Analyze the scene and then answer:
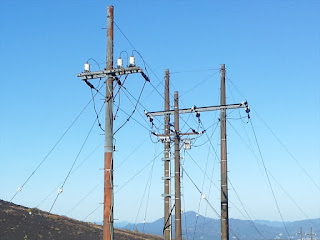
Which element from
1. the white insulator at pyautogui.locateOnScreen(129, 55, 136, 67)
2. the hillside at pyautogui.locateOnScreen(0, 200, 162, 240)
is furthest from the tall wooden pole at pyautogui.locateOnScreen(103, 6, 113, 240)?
the hillside at pyautogui.locateOnScreen(0, 200, 162, 240)

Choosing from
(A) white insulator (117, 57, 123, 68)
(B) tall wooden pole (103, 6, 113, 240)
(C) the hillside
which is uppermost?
(A) white insulator (117, 57, 123, 68)

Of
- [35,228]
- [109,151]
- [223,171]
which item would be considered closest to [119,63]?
[109,151]

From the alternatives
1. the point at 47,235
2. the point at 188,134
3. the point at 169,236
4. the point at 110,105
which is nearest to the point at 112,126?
the point at 110,105

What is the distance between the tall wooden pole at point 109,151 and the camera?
19859 mm

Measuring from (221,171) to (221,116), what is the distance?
4.19 meters

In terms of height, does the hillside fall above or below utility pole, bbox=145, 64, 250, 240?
below

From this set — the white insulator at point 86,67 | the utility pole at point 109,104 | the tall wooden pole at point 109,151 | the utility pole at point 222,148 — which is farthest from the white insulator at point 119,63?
the utility pole at point 222,148

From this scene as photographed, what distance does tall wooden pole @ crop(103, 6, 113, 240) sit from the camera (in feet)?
65.2

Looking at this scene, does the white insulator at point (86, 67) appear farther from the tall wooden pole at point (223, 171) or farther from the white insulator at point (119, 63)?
the tall wooden pole at point (223, 171)

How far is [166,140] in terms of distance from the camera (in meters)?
33.3

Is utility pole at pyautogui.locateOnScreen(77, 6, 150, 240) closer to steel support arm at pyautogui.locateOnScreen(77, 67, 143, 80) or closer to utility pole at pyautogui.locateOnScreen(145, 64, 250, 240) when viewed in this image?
steel support arm at pyautogui.locateOnScreen(77, 67, 143, 80)

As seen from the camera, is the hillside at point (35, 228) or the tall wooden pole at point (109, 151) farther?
the hillside at point (35, 228)

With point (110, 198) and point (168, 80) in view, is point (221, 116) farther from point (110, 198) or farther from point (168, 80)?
point (110, 198)

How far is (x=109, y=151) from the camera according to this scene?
2038 centimetres
